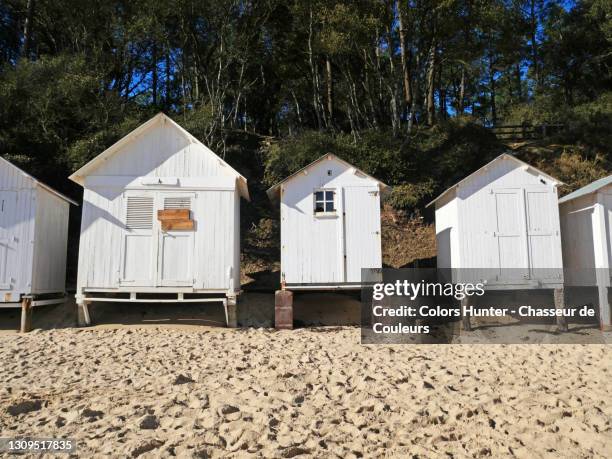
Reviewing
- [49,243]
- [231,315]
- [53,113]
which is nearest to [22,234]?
[49,243]

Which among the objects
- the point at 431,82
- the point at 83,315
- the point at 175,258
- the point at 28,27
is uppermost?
the point at 28,27

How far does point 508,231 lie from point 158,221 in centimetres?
822

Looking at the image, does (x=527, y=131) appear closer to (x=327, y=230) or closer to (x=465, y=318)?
(x=465, y=318)

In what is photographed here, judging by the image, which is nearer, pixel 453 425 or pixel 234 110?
pixel 453 425

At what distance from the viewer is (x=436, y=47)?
69.7ft

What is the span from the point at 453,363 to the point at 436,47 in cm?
1723

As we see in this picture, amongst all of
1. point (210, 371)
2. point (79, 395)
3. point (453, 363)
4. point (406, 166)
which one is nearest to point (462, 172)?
point (406, 166)

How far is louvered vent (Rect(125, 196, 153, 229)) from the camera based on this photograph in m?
11.1

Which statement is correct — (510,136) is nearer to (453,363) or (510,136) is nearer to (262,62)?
(262,62)

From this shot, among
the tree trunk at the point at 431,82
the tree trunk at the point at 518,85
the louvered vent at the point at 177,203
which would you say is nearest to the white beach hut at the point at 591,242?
the louvered vent at the point at 177,203

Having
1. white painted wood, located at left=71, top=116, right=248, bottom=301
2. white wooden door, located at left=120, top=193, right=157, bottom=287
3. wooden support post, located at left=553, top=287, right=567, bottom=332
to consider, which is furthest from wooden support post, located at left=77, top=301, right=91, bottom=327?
wooden support post, located at left=553, top=287, right=567, bottom=332

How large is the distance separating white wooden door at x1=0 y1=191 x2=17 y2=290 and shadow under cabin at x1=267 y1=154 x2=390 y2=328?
606 centimetres

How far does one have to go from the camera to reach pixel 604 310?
1108cm

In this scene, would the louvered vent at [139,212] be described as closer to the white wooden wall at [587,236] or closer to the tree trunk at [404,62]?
the white wooden wall at [587,236]
